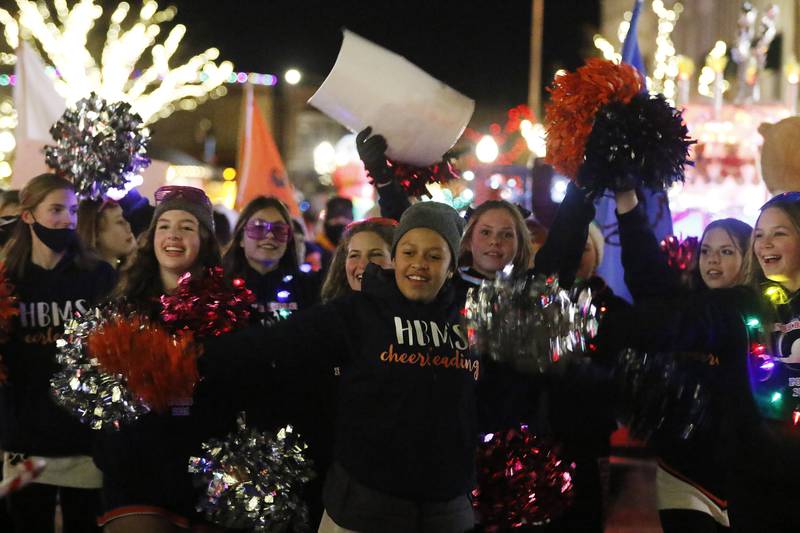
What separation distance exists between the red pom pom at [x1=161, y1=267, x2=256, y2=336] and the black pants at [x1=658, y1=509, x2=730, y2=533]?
7.33 ft

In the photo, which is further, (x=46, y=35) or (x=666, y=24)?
(x=666, y=24)

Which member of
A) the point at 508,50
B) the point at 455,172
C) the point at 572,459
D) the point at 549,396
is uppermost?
the point at 508,50

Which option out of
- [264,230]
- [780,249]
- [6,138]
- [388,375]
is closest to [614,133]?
[780,249]

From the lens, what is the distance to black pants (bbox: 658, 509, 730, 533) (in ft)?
16.6

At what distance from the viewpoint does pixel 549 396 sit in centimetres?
491

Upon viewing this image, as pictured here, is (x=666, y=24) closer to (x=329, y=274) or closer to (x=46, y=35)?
(x=46, y=35)

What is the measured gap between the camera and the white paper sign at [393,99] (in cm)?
512

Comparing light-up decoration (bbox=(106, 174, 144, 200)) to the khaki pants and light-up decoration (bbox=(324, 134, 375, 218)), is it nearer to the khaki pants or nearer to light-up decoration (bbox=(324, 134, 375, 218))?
the khaki pants

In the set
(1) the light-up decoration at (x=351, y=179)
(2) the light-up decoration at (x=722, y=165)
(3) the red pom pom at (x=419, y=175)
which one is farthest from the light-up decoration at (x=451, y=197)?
(1) the light-up decoration at (x=351, y=179)

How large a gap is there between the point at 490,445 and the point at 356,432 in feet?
2.73

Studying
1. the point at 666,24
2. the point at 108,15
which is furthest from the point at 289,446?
the point at 108,15

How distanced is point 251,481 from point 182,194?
51.9 inches

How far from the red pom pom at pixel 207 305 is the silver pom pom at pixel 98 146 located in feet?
4.39

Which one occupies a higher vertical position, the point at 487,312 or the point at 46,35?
the point at 46,35
